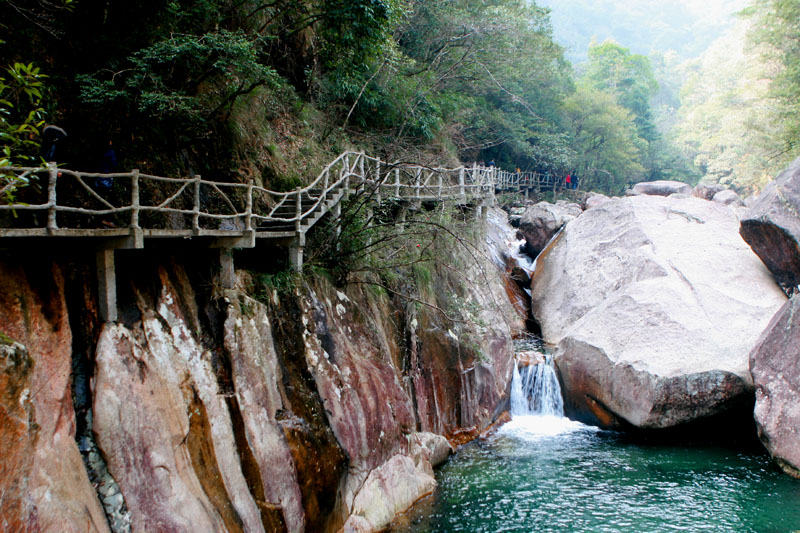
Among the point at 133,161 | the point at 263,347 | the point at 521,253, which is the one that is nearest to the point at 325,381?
the point at 263,347

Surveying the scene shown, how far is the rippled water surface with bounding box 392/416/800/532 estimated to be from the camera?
905 cm

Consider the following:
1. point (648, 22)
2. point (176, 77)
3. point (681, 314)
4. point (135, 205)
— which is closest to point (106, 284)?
point (135, 205)

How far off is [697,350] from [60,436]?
12.5 meters

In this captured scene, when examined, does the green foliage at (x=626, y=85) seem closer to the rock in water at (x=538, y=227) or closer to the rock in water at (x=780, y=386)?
the rock in water at (x=538, y=227)

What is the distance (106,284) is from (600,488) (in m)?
9.03

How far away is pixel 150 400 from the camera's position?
22.5 ft

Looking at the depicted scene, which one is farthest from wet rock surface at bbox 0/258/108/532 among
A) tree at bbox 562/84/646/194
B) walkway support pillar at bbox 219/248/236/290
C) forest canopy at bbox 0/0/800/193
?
tree at bbox 562/84/646/194

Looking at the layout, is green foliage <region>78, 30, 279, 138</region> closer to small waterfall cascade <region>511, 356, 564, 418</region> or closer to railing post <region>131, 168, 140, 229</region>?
railing post <region>131, 168, 140, 229</region>

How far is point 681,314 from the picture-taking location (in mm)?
13695

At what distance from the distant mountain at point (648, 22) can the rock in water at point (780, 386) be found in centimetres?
11514

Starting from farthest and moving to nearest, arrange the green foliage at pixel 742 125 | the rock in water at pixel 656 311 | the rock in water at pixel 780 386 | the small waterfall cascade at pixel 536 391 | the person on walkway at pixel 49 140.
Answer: the green foliage at pixel 742 125 → the small waterfall cascade at pixel 536 391 → the rock in water at pixel 656 311 → the rock in water at pixel 780 386 → the person on walkway at pixel 49 140

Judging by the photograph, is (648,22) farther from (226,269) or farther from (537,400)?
(226,269)

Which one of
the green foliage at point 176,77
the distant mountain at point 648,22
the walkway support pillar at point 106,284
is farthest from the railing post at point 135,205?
the distant mountain at point 648,22

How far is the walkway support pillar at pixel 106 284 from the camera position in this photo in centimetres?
680
